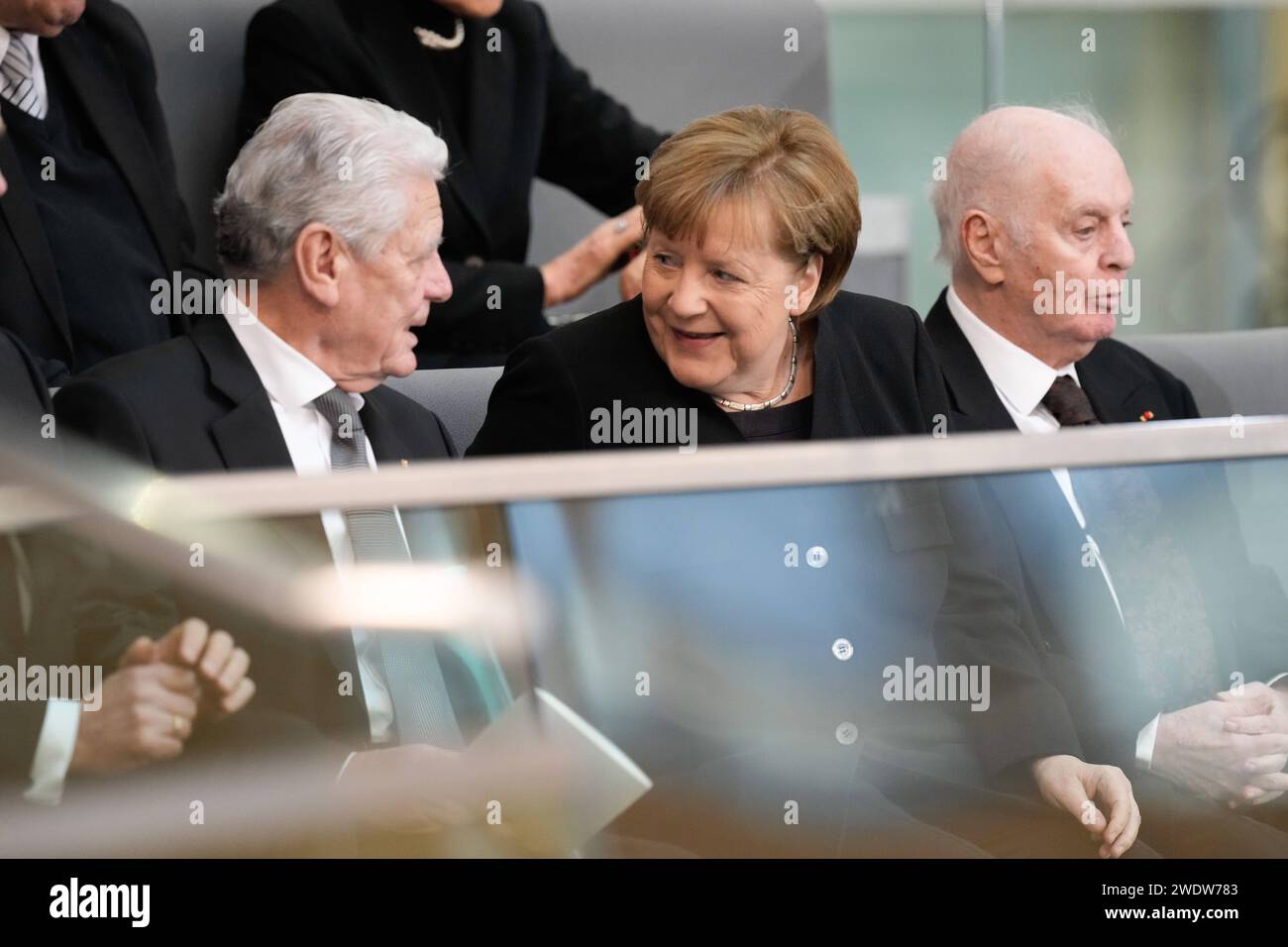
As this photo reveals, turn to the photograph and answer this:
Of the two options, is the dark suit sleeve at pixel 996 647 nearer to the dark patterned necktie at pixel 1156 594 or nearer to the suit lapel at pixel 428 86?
the dark patterned necktie at pixel 1156 594

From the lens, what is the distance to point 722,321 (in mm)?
1728

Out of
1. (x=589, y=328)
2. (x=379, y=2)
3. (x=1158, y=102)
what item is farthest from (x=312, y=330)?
(x=1158, y=102)

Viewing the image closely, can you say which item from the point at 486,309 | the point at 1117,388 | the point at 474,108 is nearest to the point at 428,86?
the point at 474,108

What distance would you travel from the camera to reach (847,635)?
1.08 m

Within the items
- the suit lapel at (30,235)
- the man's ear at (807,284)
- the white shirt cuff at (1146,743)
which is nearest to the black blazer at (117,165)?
the suit lapel at (30,235)

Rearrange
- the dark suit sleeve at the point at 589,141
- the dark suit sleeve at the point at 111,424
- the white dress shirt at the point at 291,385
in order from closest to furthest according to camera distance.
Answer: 1. the dark suit sleeve at the point at 111,424
2. the white dress shirt at the point at 291,385
3. the dark suit sleeve at the point at 589,141

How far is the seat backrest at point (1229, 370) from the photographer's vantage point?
252 centimetres

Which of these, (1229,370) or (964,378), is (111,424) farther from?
(1229,370)

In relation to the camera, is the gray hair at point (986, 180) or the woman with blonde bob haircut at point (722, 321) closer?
the woman with blonde bob haircut at point (722, 321)

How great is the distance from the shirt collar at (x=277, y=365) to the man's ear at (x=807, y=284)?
19.9 inches

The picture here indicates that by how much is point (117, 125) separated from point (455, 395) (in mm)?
615

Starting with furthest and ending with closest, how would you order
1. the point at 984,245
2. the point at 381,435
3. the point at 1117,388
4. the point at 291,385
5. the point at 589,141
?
the point at 589,141
the point at 1117,388
the point at 984,245
the point at 381,435
the point at 291,385

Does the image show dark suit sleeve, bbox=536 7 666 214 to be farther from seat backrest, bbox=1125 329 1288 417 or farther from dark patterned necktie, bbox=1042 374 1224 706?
dark patterned necktie, bbox=1042 374 1224 706

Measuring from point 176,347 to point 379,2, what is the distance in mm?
1104
